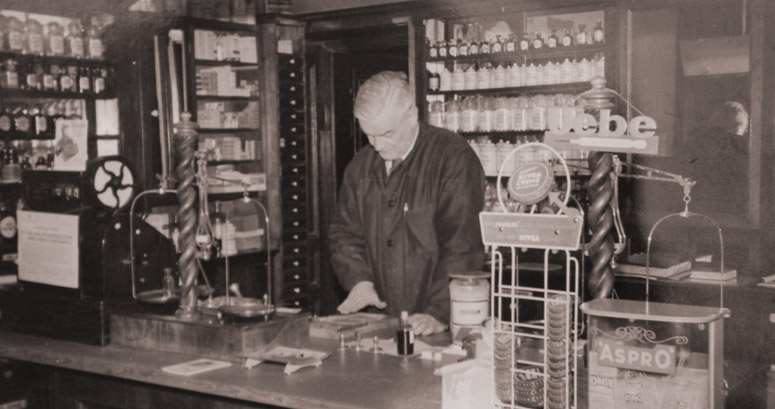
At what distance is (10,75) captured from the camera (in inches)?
202

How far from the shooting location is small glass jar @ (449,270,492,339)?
2359 millimetres

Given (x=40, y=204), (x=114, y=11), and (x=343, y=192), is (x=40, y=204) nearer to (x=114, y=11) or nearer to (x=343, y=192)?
(x=343, y=192)

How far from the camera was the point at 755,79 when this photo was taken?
422 cm

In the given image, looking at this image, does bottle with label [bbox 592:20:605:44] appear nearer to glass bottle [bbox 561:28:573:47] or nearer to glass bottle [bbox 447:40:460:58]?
glass bottle [bbox 561:28:573:47]

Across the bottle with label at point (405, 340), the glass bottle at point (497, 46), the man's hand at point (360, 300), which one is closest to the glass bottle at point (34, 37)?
the glass bottle at point (497, 46)

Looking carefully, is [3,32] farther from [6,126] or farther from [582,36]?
[582,36]

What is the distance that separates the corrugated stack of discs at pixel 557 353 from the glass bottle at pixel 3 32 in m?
4.54

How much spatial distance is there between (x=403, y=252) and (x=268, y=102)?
3.14m

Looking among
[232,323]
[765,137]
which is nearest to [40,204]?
[232,323]

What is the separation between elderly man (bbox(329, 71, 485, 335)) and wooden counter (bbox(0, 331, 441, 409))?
779 millimetres

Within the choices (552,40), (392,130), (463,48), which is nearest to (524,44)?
(552,40)

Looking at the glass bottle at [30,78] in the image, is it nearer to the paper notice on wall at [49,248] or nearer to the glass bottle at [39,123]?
the glass bottle at [39,123]

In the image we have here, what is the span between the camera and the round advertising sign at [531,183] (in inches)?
57.5

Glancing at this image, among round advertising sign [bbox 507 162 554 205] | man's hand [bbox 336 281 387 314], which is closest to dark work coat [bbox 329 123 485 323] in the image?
man's hand [bbox 336 281 387 314]
